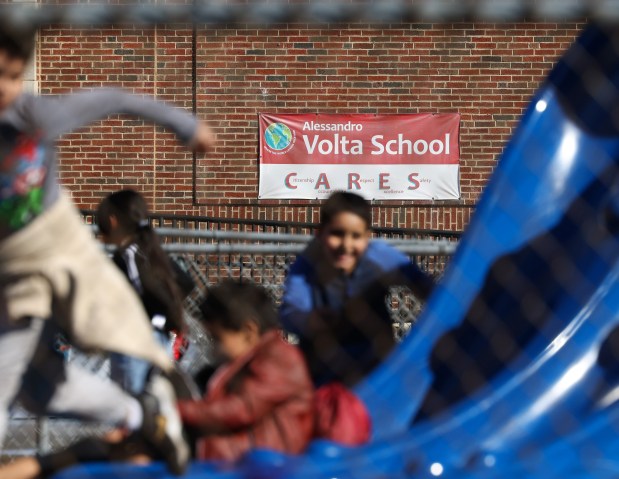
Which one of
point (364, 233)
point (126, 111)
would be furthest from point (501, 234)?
point (126, 111)

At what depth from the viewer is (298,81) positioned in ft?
44.5

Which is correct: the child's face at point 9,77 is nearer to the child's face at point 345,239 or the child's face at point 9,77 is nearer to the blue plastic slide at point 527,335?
the blue plastic slide at point 527,335

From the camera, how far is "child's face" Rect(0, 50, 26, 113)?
308cm

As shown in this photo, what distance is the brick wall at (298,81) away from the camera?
529 inches

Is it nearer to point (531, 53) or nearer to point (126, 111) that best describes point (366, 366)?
point (126, 111)

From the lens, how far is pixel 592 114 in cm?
500

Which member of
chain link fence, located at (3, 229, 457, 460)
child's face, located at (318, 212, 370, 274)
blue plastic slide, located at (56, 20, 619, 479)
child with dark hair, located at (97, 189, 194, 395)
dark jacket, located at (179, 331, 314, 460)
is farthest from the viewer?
chain link fence, located at (3, 229, 457, 460)

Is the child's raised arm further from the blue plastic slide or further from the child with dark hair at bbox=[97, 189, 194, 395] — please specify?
the child with dark hair at bbox=[97, 189, 194, 395]

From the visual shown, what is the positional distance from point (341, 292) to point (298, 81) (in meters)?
9.23

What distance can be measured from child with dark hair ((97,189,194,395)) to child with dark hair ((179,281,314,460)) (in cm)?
161

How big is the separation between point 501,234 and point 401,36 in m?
9.00

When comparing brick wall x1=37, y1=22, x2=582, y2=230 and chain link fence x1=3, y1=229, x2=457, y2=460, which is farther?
brick wall x1=37, y1=22, x2=582, y2=230

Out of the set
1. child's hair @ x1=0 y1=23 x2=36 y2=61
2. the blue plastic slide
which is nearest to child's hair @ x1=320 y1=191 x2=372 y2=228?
the blue plastic slide

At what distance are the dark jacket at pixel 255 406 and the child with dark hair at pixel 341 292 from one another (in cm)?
80
